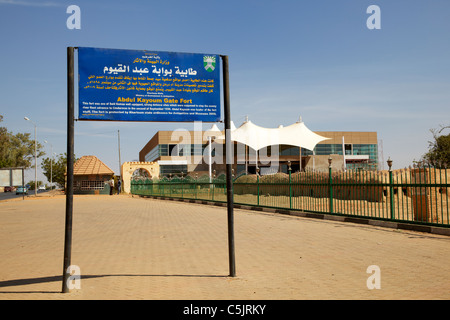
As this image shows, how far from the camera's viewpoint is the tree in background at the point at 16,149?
292 feet

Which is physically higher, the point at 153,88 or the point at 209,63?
the point at 209,63

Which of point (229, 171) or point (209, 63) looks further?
point (209, 63)

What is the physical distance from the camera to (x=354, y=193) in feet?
53.7

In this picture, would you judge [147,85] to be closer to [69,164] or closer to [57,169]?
[69,164]

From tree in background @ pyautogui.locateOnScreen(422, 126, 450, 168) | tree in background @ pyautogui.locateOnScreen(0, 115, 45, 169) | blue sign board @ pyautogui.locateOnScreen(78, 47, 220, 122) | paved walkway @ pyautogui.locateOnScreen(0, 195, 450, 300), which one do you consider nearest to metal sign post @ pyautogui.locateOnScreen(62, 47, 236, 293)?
blue sign board @ pyautogui.locateOnScreen(78, 47, 220, 122)

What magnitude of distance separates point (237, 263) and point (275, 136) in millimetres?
55389

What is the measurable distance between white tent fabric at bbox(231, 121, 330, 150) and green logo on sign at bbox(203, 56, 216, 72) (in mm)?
52869

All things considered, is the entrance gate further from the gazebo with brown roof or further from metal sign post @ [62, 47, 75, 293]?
metal sign post @ [62, 47, 75, 293]

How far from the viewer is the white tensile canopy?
6072cm

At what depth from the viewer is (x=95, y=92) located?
644 cm

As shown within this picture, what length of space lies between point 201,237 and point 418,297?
21.4 ft

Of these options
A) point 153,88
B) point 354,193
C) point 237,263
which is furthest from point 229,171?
point 354,193
